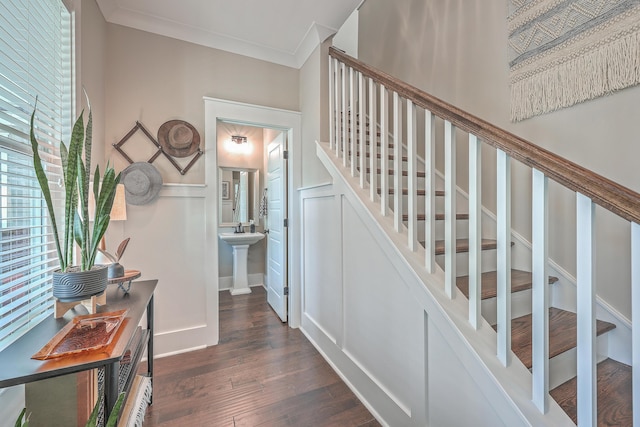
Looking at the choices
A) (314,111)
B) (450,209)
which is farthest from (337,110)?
(450,209)

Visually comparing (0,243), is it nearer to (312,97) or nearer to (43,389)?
(43,389)

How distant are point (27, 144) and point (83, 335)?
0.87 m

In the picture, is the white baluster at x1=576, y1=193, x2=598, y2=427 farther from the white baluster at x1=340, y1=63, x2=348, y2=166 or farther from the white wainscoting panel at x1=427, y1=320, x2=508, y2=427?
the white baluster at x1=340, y1=63, x2=348, y2=166

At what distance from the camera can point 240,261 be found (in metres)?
4.02

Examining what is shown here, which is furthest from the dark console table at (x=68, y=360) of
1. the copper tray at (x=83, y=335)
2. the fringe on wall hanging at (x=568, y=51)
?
the fringe on wall hanging at (x=568, y=51)

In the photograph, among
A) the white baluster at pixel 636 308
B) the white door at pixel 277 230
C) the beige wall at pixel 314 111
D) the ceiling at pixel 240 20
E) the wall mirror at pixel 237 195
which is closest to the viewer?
the white baluster at pixel 636 308

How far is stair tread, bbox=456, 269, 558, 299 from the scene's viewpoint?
53.0 inches

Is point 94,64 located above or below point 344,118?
above

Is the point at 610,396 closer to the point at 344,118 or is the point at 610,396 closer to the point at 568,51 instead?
the point at 568,51

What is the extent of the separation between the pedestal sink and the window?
8.33ft

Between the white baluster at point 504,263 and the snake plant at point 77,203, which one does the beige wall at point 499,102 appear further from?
the snake plant at point 77,203

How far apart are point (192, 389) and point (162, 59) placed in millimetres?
2627

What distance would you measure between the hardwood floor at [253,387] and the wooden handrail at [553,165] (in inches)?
64.0

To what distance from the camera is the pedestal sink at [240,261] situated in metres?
3.93
